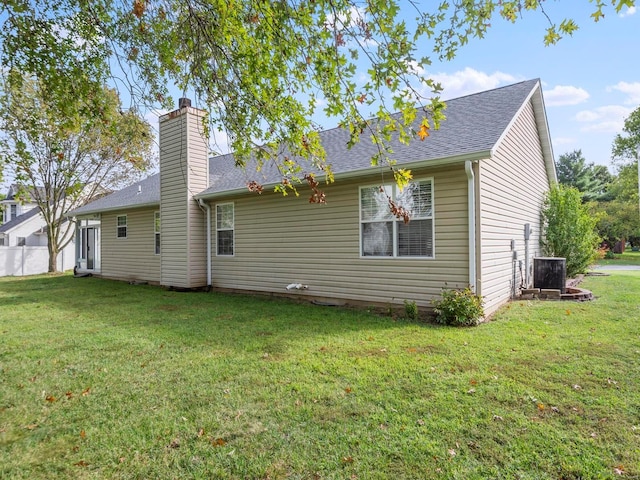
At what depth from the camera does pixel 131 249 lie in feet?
45.0

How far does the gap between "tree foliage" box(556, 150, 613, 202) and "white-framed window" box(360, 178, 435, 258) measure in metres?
31.0

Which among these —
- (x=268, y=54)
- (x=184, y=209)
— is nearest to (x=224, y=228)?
(x=184, y=209)

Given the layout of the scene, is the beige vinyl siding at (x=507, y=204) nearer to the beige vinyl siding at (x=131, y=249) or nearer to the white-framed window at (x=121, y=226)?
the beige vinyl siding at (x=131, y=249)

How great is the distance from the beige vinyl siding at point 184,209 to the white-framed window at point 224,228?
56 centimetres

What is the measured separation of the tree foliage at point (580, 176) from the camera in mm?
31719

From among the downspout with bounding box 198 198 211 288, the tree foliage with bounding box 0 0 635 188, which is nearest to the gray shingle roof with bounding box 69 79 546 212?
the downspout with bounding box 198 198 211 288

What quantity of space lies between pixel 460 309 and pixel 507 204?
129 inches

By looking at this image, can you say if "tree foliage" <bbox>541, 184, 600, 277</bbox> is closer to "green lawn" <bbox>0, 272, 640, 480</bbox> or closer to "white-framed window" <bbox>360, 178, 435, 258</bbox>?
"green lawn" <bbox>0, 272, 640, 480</bbox>

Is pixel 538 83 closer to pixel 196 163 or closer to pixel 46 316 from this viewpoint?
pixel 196 163

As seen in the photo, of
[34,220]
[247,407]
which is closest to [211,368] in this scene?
[247,407]

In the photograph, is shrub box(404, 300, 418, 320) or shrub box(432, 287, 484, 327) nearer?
shrub box(432, 287, 484, 327)

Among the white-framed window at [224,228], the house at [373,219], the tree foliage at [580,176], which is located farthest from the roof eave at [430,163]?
the tree foliage at [580,176]

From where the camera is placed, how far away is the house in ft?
21.5

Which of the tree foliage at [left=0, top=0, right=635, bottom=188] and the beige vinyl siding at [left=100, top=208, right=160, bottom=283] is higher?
the tree foliage at [left=0, top=0, right=635, bottom=188]
